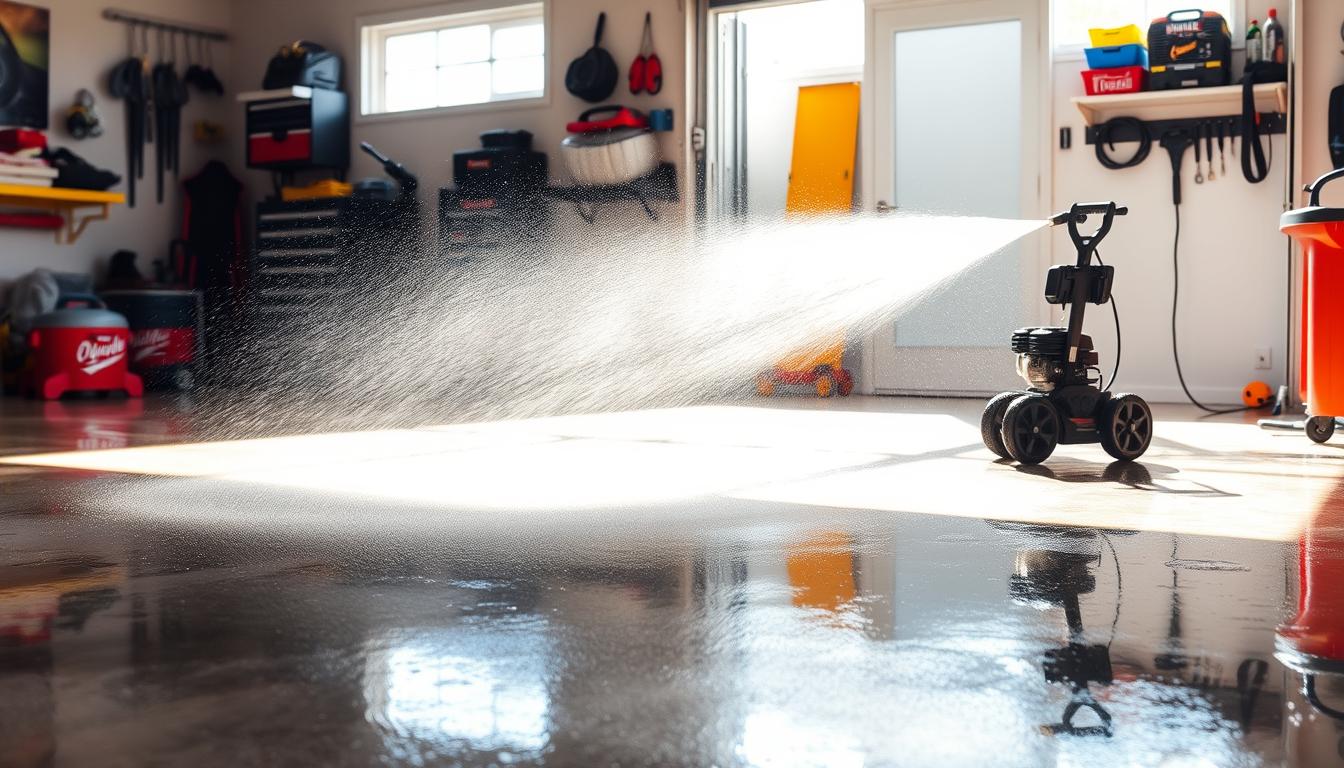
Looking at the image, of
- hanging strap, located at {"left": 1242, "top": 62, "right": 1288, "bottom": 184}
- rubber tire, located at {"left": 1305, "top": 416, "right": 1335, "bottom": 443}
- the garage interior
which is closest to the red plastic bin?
the garage interior

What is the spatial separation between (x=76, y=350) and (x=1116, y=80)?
5.73 meters

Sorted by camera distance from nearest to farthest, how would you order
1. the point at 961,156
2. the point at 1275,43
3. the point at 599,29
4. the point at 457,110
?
the point at 1275,43
the point at 961,156
the point at 599,29
the point at 457,110

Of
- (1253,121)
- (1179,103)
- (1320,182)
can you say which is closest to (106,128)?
(1179,103)

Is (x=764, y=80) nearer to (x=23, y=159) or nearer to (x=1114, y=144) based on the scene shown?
(x=1114, y=144)

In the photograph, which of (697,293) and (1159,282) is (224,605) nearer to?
(1159,282)

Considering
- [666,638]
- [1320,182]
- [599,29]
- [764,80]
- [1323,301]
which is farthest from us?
[764,80]

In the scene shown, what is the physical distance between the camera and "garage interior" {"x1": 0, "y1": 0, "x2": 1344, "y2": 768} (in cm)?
136

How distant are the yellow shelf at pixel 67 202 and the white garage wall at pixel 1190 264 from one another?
5.71 metres

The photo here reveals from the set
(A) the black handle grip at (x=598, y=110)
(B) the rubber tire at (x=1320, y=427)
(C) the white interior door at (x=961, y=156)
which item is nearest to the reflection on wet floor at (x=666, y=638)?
(B) the rubber tire at (x=1320, y=427)

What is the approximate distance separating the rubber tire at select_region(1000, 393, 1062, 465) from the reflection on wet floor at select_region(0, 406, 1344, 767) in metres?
0.81

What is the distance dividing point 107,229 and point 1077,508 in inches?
302

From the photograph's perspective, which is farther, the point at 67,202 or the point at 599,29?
the point at 67,202

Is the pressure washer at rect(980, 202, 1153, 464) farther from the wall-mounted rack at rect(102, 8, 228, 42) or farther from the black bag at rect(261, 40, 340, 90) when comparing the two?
the wall-mounted rack at rect(102, 8, 228, 42)

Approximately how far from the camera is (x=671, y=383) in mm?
7941
